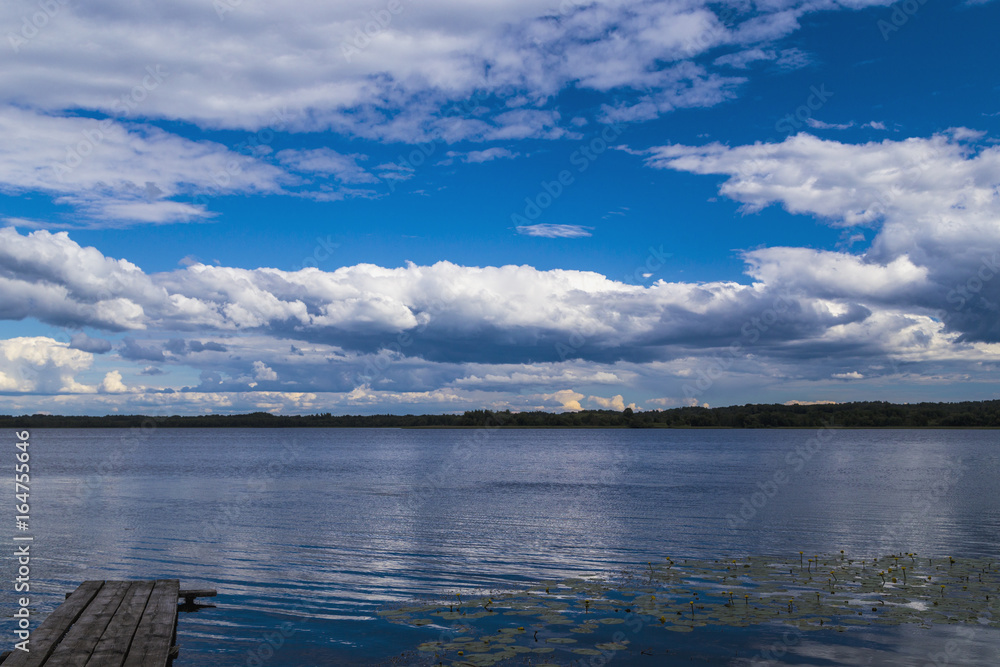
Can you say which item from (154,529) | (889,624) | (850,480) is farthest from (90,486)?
(850,480)

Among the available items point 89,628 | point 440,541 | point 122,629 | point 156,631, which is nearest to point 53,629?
point 89,628

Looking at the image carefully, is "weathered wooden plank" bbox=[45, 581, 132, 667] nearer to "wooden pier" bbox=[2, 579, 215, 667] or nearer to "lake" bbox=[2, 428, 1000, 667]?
"wooden pier" bbox=[2, 579, 215, 667]

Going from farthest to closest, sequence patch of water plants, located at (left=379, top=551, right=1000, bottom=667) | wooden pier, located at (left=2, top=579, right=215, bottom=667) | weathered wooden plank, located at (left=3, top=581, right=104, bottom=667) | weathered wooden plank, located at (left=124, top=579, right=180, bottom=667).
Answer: patch of water plants, located at (left=379, top=551, right=1000, bottom=667), weathered wooden plank, located at (left=124, top=579, right=180, bottom=667), wooden pier, located at (left=2, top=579, right=215, bottom=667), weathered wooden plank, located at (left=3, top=581, right=104, bottom=667)

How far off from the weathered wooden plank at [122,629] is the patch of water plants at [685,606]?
6262 mm

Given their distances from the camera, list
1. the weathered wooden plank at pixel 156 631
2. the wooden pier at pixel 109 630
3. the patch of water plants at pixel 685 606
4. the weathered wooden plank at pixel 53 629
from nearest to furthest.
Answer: the weathered wooden plank at pixel 53 629
the wooden pier at pixel 109 630
the weathered wooden plank at pixel 156 631
the patch of water plants at pixel 685 606

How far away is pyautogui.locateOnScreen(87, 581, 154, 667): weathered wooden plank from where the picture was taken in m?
12.2

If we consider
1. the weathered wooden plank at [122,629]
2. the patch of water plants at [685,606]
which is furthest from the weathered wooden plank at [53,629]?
the patch of water plants at [685,606]

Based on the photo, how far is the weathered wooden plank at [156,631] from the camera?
12297mm

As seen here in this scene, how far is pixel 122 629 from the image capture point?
1413 centimetres

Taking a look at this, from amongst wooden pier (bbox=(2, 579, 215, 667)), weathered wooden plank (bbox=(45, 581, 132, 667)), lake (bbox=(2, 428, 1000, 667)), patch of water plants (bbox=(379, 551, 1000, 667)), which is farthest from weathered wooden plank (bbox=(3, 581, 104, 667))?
patch of water plants (bbox=(379, 551, 1000, 667))

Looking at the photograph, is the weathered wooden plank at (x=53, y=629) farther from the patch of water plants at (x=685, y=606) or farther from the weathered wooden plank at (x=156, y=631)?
the patch of water plants at (x=685, y=606)

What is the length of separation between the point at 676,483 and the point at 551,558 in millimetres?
43759

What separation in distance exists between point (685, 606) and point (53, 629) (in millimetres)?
15534

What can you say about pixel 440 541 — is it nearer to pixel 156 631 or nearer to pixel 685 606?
pixel 685 606
